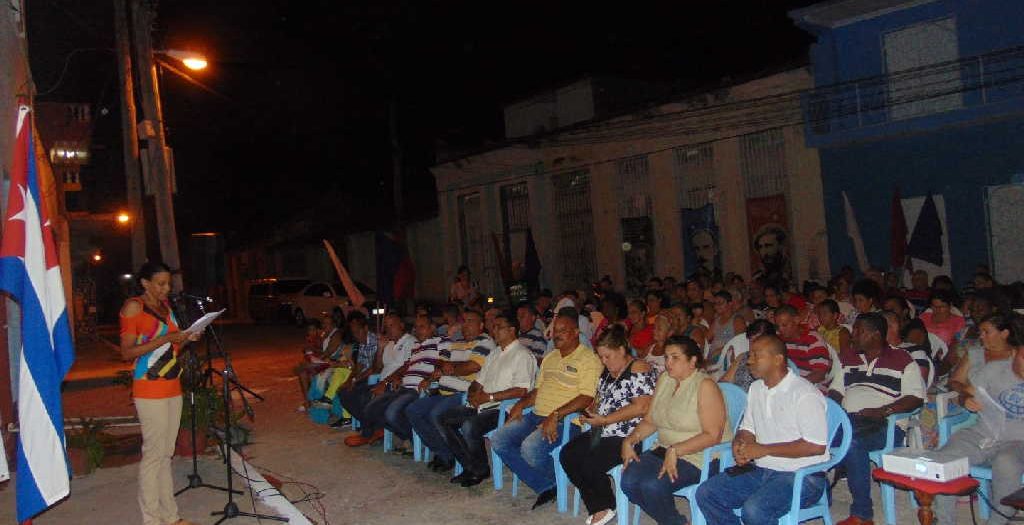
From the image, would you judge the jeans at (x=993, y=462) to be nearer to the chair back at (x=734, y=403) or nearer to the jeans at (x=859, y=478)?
the jeans at (x=859, y=478)

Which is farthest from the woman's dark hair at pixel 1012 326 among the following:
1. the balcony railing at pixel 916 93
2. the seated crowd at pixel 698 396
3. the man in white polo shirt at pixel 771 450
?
the balcony railing at pixel 916 93

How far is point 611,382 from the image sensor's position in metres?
5.50

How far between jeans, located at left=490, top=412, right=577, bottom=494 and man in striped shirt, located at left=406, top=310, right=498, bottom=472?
892 millimetres

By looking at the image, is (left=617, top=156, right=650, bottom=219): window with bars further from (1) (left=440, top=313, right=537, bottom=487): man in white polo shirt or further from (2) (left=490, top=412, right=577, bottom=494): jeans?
(2) (left=490, top=412, right=577, bottom=494): jeans

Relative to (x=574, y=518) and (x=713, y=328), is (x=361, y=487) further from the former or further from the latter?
(x=713, y=328)

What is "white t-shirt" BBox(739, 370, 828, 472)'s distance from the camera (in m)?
4.41

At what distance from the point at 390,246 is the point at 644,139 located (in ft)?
27.4

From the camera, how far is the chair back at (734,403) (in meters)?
5.38

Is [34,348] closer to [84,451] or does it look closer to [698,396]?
[698,396]

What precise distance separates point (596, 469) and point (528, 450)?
2.42 ft

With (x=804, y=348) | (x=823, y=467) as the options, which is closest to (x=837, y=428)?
(x=823, y=467)

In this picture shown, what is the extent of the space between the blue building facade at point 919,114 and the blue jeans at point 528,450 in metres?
11.5

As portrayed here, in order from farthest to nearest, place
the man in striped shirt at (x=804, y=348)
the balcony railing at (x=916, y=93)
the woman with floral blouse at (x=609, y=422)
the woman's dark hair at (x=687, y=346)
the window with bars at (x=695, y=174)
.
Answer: the window with bars at (x=695, y=174) → the balcony railing at (x=916, y=93) → the man in striped shirt at (x=804, y=348) → the woman with floral blouse at (x=609, y=422) → the woman's dark hair at (x=687, y=346)

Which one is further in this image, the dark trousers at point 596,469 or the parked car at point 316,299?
the parked car at point 316,299
